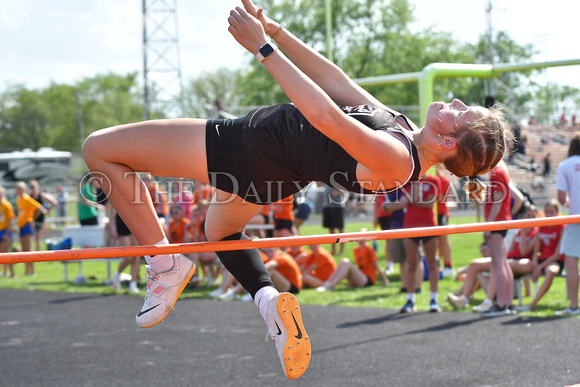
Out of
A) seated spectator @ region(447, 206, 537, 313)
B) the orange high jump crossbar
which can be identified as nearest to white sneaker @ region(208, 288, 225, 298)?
seated spectator @ region(447, 206, 537, 313)

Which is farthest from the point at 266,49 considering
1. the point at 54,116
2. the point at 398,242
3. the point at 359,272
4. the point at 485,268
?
the point at 54,116

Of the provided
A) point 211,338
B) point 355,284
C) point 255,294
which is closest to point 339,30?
point 355,284

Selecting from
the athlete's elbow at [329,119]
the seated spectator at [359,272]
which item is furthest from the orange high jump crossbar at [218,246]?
the seated spectator at [359,272]

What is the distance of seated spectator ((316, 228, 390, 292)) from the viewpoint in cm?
887

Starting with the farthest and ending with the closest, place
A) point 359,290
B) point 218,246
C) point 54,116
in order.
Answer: point 54,116, point 359,290, point 218,246

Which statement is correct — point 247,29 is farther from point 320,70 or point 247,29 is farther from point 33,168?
point 33,168

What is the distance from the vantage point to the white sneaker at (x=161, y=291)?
3006 millimetres

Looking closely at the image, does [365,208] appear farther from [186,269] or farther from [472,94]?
[186,269]

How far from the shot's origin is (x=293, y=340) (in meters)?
2.98

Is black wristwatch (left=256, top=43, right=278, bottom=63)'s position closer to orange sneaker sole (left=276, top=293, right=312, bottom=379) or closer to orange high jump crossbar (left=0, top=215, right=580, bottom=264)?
orange high jump crossbar (left=0, top=215, right=580, bottom=264)

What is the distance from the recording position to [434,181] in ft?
23.5

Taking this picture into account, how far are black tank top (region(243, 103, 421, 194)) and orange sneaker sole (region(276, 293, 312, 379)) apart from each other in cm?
65

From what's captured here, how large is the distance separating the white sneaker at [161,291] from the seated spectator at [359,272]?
5.76 meters

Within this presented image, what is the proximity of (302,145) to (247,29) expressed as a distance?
0.49m
